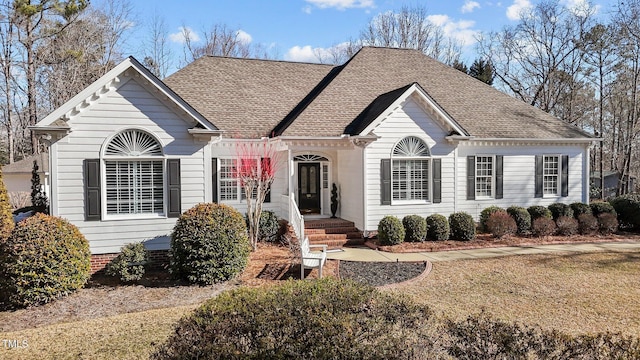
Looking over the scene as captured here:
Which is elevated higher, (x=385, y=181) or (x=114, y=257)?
(x=385, y=181)

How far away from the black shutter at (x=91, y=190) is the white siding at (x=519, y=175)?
497 inches

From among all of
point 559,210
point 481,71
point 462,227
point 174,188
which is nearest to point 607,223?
point 559,210

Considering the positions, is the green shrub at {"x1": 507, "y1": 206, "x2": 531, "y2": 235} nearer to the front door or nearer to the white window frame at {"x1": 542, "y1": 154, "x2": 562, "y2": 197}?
the white window frame at {"x1": 542, "y1": 154, "x2": 562, "y2": 197}

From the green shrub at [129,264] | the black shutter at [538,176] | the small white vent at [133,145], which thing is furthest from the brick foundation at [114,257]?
the black shutter at [538,176]

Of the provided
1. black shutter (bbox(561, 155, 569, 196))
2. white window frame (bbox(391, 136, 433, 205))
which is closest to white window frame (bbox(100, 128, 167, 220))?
white window frame (bbox(391, 136, 433, 205))

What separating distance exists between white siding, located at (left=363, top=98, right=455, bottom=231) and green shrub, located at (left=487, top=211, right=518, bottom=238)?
1509 millimetres

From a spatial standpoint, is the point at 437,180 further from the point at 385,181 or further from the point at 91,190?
the point at 91,190

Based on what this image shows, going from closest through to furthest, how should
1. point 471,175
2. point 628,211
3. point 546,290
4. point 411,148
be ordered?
1. point 546,290
2. point 411,148
3. point 471,175
4. point 628,211

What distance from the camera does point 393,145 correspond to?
14.2 metres

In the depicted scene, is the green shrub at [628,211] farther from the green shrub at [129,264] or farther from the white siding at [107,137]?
the green shrub at [129,264]

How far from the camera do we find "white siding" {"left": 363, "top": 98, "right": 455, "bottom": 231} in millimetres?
14039

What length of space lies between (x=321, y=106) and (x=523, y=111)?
1008cm

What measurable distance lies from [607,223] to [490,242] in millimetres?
5260

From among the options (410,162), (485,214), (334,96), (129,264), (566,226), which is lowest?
(129,264)
